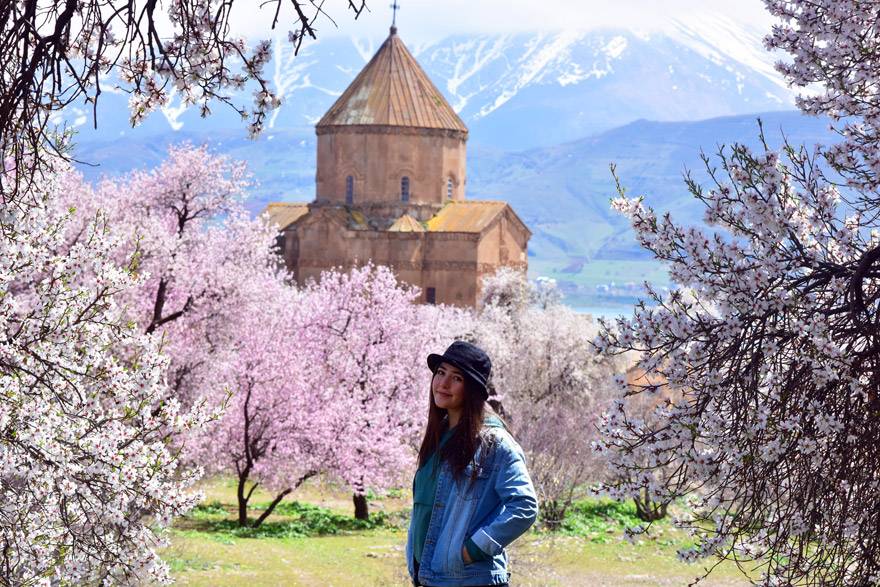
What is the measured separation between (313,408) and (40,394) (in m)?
22.3

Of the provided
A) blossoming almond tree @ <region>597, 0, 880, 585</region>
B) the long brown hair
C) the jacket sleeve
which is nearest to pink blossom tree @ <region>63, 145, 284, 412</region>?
blossoming almond tree @ <region>597, 0, 880, 585</region>

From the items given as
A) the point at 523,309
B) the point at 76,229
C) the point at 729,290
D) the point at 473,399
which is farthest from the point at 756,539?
the point at 523,309

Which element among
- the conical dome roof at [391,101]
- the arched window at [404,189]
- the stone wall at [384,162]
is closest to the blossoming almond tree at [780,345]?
the stone wall at [384,162]

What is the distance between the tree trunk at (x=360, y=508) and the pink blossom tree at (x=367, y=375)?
0.9 inches

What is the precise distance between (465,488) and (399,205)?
66630 millimetres

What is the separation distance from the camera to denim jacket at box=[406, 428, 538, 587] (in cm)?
677

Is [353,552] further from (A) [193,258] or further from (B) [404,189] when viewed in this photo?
Result: (B) [404,189]

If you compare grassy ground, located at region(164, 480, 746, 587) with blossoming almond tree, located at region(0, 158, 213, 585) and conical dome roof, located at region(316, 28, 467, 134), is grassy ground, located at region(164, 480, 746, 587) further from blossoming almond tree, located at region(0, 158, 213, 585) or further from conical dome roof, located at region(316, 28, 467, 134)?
conical dome roof, located at region(316, 28, 467, 134)

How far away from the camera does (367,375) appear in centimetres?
3325

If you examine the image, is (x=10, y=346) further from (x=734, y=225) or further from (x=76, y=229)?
(x=76, y=229)

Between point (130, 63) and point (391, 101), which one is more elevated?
point (391, 101)

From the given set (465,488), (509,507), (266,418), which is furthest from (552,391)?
→ (509,507)

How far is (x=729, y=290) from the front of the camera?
320 inches

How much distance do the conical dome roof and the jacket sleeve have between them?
66657 millimetres
